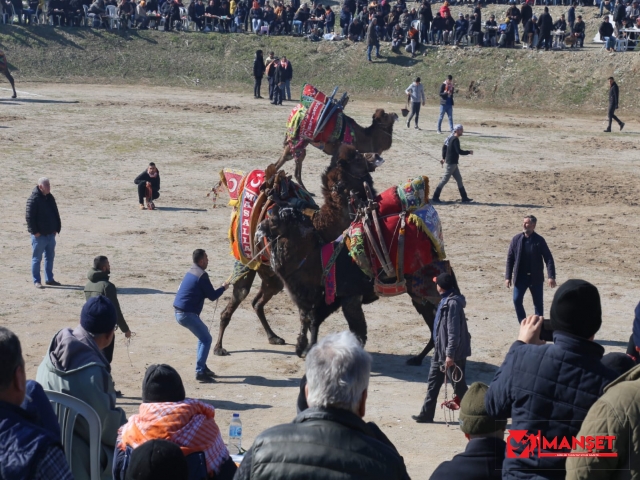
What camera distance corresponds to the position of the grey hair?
11.6ft

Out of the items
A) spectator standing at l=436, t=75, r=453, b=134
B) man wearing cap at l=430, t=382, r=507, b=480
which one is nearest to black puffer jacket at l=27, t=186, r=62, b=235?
man wearing cap at l=430, t=382, r=507, b=480

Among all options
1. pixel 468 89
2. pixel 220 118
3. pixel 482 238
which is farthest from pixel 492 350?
pixel 468 89

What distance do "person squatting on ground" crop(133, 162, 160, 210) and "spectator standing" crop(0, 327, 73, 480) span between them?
1433 centimetres

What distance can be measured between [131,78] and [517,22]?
53.5 ft

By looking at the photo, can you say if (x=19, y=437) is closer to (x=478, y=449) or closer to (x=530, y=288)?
(x=478, y=449)

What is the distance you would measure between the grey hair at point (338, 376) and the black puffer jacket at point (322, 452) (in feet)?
0.14

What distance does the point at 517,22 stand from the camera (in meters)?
38.5

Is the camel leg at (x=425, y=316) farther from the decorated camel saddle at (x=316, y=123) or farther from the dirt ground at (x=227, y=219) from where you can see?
the decorated camel saddle at (x=316, y=123)

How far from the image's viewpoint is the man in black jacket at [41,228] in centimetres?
1304

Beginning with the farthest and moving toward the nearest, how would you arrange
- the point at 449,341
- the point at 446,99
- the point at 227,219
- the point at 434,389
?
1. the point at 446,99
2. the point at 227,219
3. the point at 434,389
4. the point at 449,341

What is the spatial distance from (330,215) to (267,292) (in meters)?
1.33

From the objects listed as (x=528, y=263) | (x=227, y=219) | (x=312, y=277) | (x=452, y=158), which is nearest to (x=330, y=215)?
(x=312, y=277)

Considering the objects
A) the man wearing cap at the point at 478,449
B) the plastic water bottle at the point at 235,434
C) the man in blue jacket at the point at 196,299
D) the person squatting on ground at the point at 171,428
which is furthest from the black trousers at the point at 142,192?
the man wearing cap at the point at 478,449

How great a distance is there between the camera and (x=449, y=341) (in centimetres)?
840
